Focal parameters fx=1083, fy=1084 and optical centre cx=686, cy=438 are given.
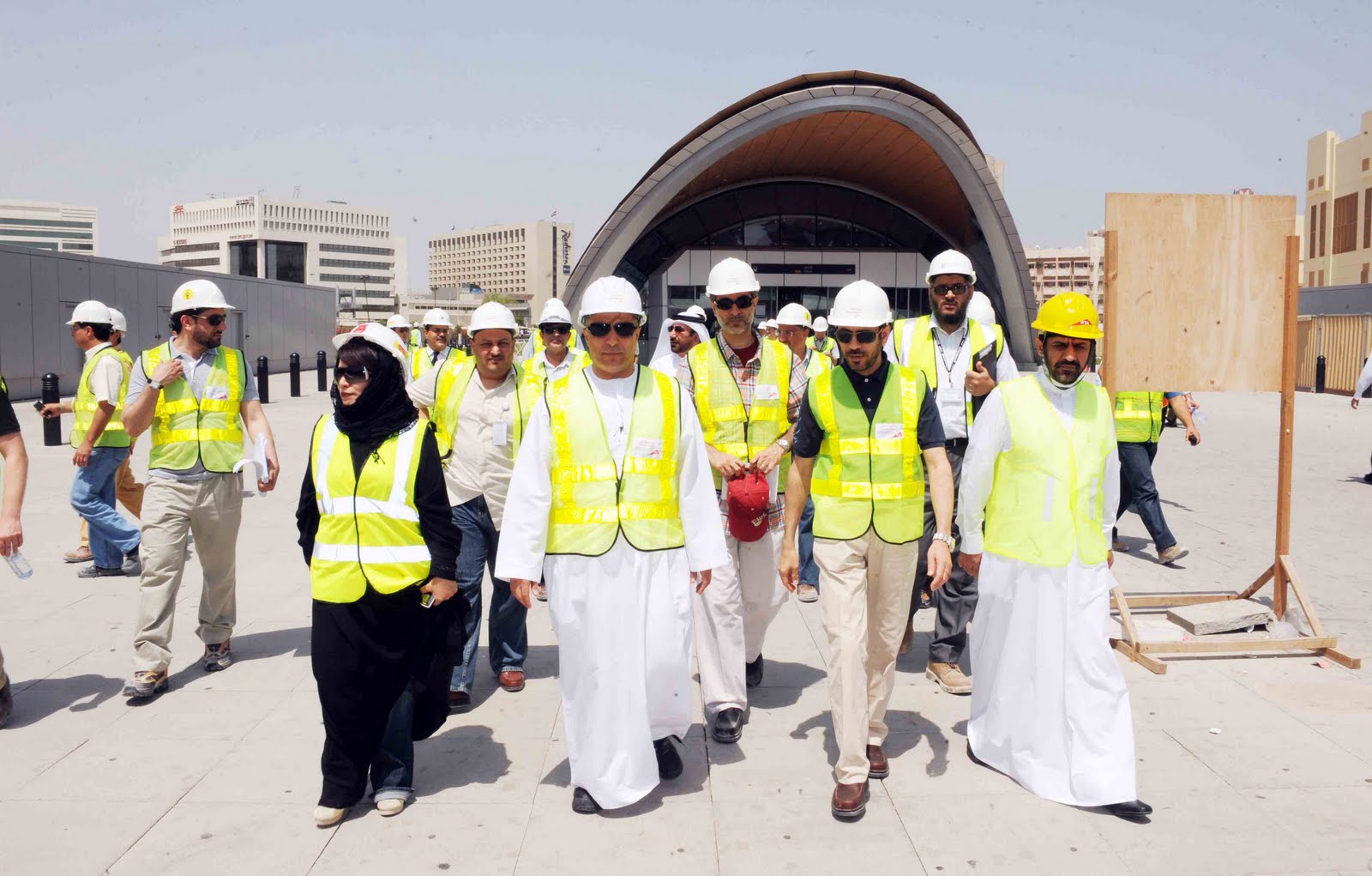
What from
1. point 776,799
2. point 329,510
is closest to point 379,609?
point 329,510

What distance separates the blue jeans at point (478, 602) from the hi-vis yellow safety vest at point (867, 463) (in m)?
1.76

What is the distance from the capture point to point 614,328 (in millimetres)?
3850

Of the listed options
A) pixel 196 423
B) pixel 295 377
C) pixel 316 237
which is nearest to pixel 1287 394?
pixel 196 423

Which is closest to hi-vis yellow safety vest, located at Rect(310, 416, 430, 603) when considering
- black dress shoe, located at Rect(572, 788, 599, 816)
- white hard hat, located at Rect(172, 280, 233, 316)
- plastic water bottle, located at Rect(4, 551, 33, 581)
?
black dress shoe, located at Rect(572, 788, 599, 816)

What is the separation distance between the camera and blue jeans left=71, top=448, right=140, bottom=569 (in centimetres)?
729

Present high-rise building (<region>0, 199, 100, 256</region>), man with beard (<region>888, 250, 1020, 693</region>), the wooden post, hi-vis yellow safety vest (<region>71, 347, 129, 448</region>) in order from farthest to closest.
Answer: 1. high-rise building (<region>0, 199, 100, 256</region>)
2. hi-vis yellow safety vest (<region>71, 347, 129, 448</region>)
3. the wooden post
4. man with beard (<region>888, 250, 1020, 693</region>)

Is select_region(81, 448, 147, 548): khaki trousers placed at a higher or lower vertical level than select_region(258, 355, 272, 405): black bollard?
lower

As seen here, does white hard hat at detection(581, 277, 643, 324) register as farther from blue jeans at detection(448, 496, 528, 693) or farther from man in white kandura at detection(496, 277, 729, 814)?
blue jeans at detection(448, 496, 528, 693)

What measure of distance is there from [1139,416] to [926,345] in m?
3.18

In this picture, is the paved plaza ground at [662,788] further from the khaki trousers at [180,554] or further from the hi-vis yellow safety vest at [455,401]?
the hi-vis yellow safety vest at [455,401]

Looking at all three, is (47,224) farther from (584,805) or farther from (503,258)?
(584,805)

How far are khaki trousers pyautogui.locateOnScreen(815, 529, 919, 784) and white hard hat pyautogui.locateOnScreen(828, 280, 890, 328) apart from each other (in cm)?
77

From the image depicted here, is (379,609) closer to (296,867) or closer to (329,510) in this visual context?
(329,510)

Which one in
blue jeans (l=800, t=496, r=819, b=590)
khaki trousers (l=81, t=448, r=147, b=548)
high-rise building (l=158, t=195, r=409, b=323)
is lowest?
blue jeans (l=800, t=496, r=819, b=590)
